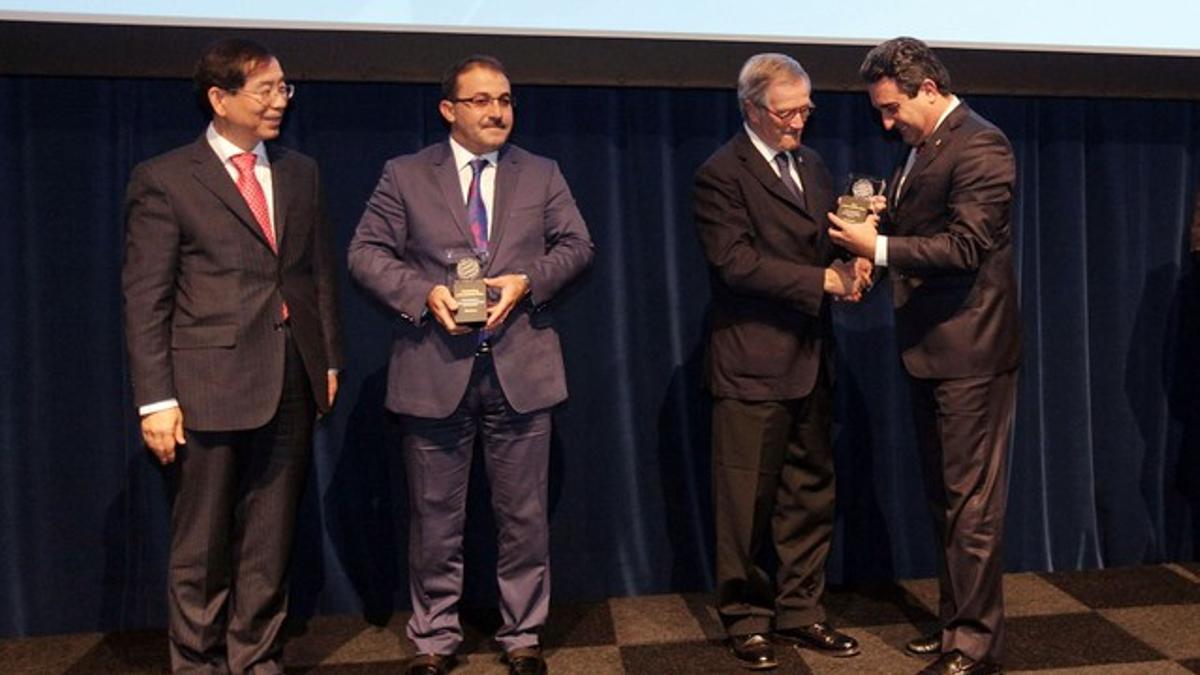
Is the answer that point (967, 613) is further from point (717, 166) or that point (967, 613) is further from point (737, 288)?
point (717, 166)

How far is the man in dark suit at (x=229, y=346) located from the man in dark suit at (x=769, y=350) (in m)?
1.02

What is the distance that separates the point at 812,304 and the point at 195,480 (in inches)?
59.6

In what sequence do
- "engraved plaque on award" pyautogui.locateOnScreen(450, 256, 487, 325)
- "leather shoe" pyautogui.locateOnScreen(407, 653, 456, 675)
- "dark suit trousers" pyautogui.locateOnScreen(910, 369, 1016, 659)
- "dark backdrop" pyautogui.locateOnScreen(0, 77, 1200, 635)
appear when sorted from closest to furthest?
1. "engraved plaque on award" pyautogui.locateOnScreen(450, 256, 487, 325)
2. "dark suit trousers" pyautogui.locateOnScreen(910, 369, 1016, 659)
3. "leather shoe" pyautogui.locateOnScreen(407, 653, 456, 675)
4. "dark backdrop" pyautogui.locateOnScreen(0, 77, 1200, 635)

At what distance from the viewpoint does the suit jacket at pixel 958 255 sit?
2395 millimetres

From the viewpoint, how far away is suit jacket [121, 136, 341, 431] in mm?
2303

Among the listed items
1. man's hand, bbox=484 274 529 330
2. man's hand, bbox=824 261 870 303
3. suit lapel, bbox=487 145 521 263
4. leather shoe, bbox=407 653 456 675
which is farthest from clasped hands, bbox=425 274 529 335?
leather shoe, bbox=407 653 456 675

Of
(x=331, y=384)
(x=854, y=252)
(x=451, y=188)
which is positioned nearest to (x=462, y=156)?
(x=451, y=188)

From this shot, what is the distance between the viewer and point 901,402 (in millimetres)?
3547

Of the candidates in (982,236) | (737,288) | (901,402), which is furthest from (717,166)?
(901,402)

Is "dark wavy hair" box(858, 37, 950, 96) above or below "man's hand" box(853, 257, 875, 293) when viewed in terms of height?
above

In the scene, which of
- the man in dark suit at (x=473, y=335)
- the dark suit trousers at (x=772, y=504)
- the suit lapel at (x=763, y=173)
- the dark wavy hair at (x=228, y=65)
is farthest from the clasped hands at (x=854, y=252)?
the dark wavy hair at (x=228, y=65)

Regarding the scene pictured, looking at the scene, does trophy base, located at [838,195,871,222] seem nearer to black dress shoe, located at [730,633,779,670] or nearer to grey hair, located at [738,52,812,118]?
grey hair, located at [738,52,812,118]

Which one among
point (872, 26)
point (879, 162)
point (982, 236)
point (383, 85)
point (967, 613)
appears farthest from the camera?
point (879, 162)

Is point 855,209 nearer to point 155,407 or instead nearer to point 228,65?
point 228,65
